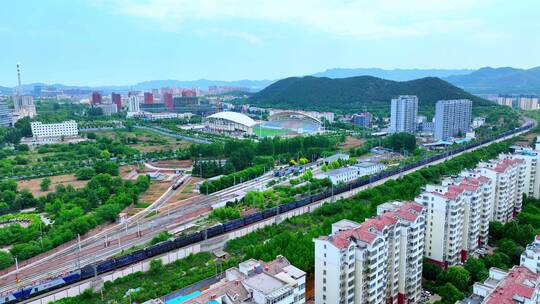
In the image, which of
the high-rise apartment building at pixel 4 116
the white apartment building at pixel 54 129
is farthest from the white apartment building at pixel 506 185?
the high-rise apartment building at pixel 4 116

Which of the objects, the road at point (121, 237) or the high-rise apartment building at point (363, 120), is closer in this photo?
the road at point (121, 237)

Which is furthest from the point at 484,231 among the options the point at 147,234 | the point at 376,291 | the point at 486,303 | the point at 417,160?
the point at 417,160

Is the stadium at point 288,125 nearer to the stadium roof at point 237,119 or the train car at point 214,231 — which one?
the stadium roof at point 237,119

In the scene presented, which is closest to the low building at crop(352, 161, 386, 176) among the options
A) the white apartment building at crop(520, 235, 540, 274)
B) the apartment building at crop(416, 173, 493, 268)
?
the apartment building at crop(416, 173, 493, 268)

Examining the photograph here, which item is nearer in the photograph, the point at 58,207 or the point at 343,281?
the point at 343,281

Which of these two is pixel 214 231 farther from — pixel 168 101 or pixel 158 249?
pixel 168 101

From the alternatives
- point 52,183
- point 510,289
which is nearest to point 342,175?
point 510,289

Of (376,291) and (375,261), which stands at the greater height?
(375,261)

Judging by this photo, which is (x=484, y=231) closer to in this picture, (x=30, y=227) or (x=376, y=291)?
(x=376, y=291)
